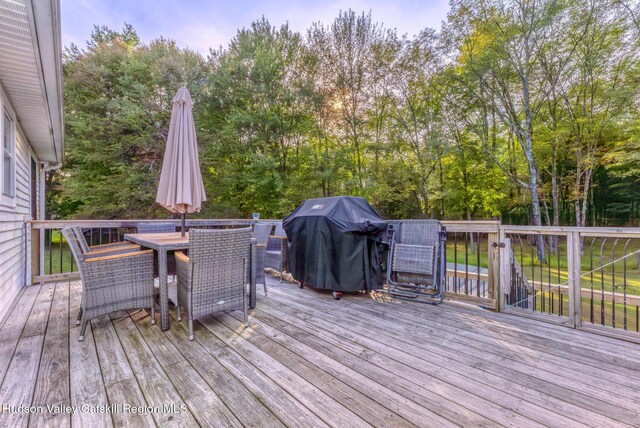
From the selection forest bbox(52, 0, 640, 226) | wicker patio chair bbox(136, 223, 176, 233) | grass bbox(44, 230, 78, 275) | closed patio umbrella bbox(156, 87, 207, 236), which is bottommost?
grass bbox(44, 230, 78, 275)

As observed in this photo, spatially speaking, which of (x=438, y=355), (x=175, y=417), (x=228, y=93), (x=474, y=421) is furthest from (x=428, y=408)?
(x=228, y=93)

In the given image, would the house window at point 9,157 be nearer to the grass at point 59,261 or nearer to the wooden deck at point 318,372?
the grass at point 59,261

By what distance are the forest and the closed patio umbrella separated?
8006mm

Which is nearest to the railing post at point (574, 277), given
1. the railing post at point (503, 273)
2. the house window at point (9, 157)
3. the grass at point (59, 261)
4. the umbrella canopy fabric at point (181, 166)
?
the railing post at point (503, 273)

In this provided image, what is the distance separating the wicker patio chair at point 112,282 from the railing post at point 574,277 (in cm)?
397

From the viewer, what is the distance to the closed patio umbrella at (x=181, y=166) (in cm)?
299

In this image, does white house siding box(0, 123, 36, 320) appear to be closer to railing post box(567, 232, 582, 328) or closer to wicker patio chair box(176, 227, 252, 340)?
wicker patio chair box(176, 227, 252, 340)

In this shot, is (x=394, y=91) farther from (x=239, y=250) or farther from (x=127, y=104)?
(x=239, y=250)

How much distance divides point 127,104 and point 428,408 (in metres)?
12.3

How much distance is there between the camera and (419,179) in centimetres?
1283

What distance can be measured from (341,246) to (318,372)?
1794mm

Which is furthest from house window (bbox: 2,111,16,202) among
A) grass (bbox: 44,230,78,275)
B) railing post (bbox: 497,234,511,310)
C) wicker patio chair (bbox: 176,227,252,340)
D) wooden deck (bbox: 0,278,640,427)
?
railing post (bbox: 497,234,511,310)

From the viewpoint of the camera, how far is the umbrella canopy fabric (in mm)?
2988

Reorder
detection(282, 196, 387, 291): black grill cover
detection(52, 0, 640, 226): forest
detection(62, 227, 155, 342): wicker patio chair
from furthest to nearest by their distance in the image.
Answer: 1. detection(52, 0, 640, 226): forest
2. detection(282, 196, 387, 291): black grill cover
3. detection(62, 227, 155, 342): wicker patio chair
